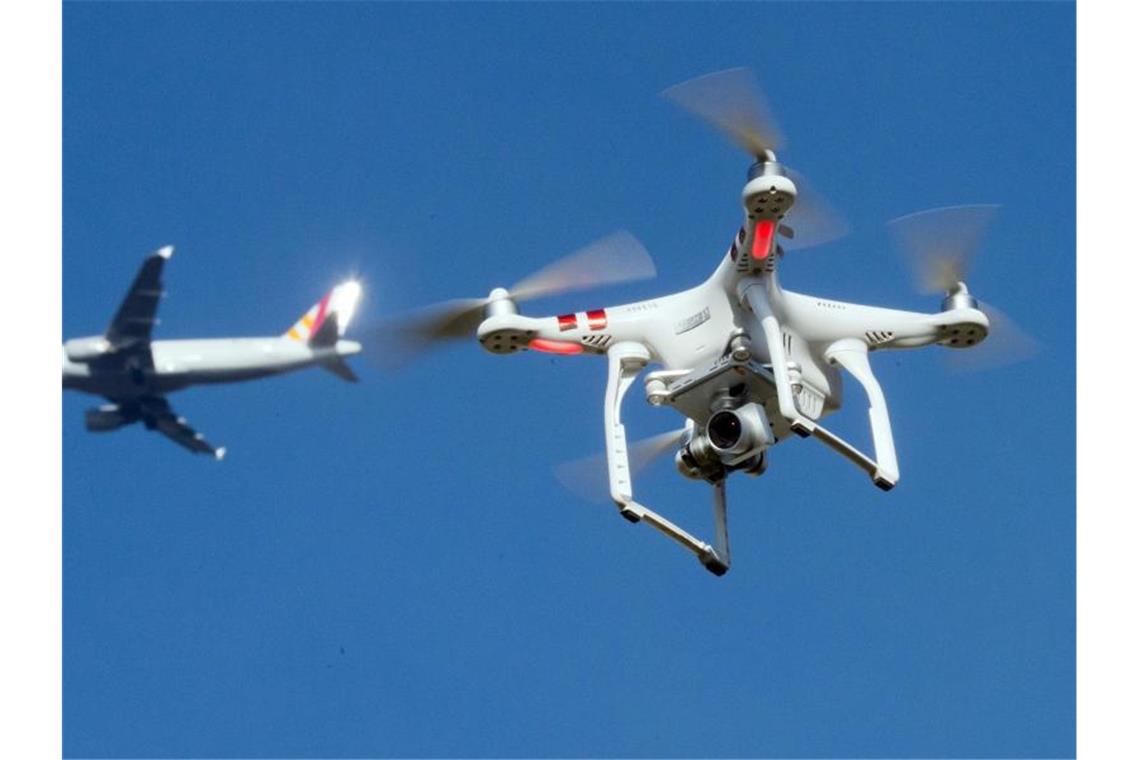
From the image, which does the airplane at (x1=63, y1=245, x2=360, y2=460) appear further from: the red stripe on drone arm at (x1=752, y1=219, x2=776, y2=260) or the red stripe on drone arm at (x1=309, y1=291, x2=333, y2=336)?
the red stripe on drone arm at (x1=752, y1=219, x2=776, y2=260)

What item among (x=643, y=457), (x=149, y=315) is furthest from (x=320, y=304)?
(x=643, y=457)

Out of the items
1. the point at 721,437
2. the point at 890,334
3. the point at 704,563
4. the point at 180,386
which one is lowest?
the point at 704,563

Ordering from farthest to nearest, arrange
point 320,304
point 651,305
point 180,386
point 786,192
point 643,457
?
point 320,304, point 180,386, point 643,457, point 651,305, point 786,192

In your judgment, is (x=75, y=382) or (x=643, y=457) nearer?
(x=643, y=457)

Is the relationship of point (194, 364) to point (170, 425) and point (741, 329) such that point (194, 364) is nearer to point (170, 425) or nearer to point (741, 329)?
point (170, 425)

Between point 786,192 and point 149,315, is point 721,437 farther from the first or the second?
point 149,315

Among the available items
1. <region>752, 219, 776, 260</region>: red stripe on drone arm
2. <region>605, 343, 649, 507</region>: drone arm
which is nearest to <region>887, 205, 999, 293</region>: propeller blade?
<region>752, 219, 776, 260</region>: red stripe on drone arm

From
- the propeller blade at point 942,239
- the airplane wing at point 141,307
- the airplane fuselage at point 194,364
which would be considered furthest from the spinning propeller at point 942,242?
the airplane wing at point 141,307

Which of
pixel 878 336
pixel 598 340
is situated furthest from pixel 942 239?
pixel 598 340
